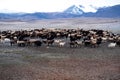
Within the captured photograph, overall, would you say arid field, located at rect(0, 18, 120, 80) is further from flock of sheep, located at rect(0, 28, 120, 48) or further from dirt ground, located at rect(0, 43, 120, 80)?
flock of sheep, located at rect(0, 28, 120, 48)

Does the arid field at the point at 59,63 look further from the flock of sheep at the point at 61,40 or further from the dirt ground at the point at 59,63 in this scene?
the flock of sheep at the point at 61,40

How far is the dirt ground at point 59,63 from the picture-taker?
1920 centimetres

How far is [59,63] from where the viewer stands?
22859mm

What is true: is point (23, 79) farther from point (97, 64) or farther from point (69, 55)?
point (69, 55)

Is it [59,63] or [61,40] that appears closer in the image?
[59,63]

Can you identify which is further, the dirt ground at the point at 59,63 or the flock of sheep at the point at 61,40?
the flock of sheep at the point at 61,40

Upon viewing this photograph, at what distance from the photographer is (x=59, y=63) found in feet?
75.0

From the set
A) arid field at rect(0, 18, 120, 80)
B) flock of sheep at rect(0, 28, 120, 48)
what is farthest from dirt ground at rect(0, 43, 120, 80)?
flock of sheep at rect(0, 28, 120, 48)

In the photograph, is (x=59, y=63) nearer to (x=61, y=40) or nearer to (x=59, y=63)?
(x=59, y=63)

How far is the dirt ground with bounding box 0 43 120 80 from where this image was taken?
19.2 m

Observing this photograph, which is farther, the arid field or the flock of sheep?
the flock of sheep

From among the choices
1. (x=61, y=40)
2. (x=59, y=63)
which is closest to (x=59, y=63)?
A: (x=59, y=63)

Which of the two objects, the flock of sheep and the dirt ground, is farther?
the flock of sheep

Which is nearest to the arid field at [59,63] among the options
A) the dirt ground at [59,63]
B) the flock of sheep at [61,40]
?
the dirt ground at [59,63]
